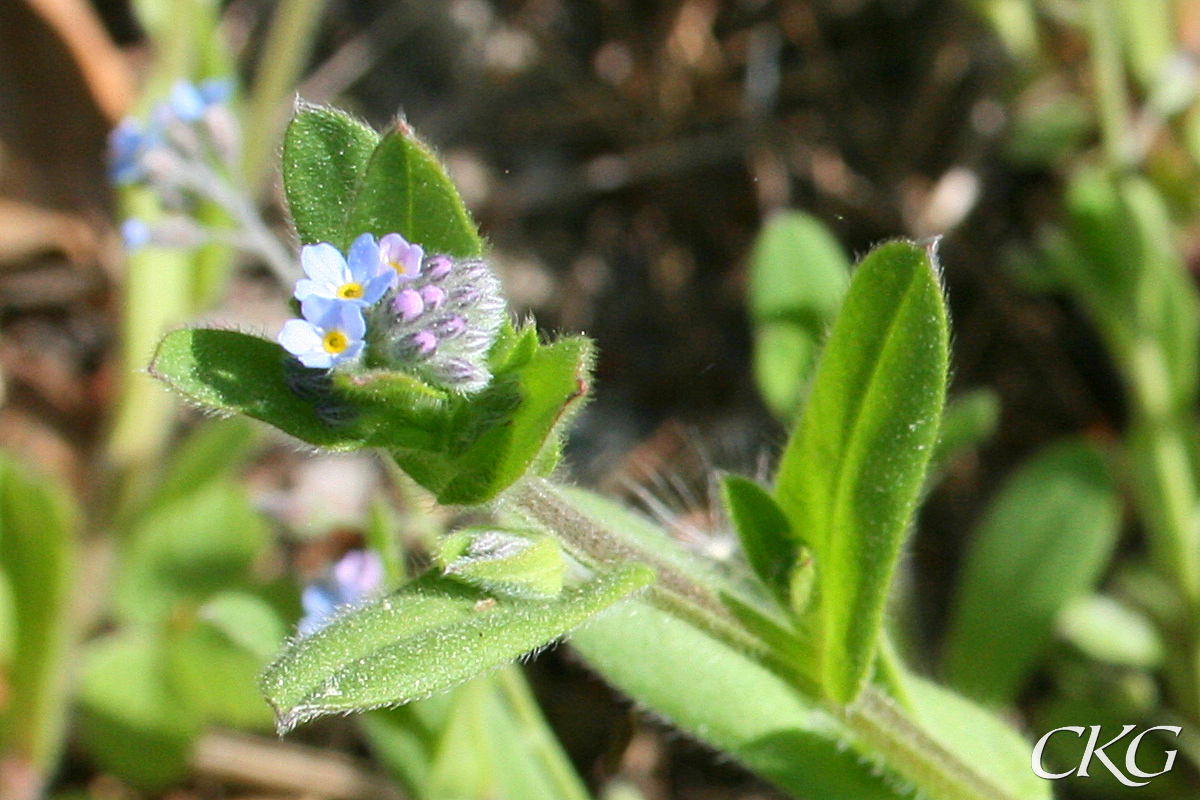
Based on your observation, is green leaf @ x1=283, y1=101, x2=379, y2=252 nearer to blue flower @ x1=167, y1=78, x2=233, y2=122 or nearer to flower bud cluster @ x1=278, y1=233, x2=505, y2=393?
flower bud cluster @ x1=278, y1=233, x2=505, y2=393

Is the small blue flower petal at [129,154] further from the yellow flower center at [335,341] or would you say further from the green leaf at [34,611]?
the yellow flower center at [335,341]

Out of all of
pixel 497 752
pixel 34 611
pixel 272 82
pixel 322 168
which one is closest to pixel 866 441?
pixel 322 168

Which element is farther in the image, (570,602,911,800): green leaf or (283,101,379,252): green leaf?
(570,602,911,800): green leaf

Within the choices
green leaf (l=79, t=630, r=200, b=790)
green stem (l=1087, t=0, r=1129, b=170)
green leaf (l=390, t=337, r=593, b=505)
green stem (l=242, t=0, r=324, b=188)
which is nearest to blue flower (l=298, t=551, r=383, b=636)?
green leaf (l=390, t=337, r=593, b=505)

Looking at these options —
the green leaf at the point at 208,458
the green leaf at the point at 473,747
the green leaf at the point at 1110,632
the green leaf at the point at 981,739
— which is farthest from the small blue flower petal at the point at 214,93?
the green leaf at the point at 1110,632

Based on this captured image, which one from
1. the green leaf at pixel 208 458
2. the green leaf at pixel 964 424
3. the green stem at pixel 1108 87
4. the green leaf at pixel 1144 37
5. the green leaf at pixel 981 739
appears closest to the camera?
the green leaf at pixel 981 739

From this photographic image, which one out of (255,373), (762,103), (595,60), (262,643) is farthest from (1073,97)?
(255,373)

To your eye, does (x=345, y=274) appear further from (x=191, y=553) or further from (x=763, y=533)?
(x=191, y=553)
